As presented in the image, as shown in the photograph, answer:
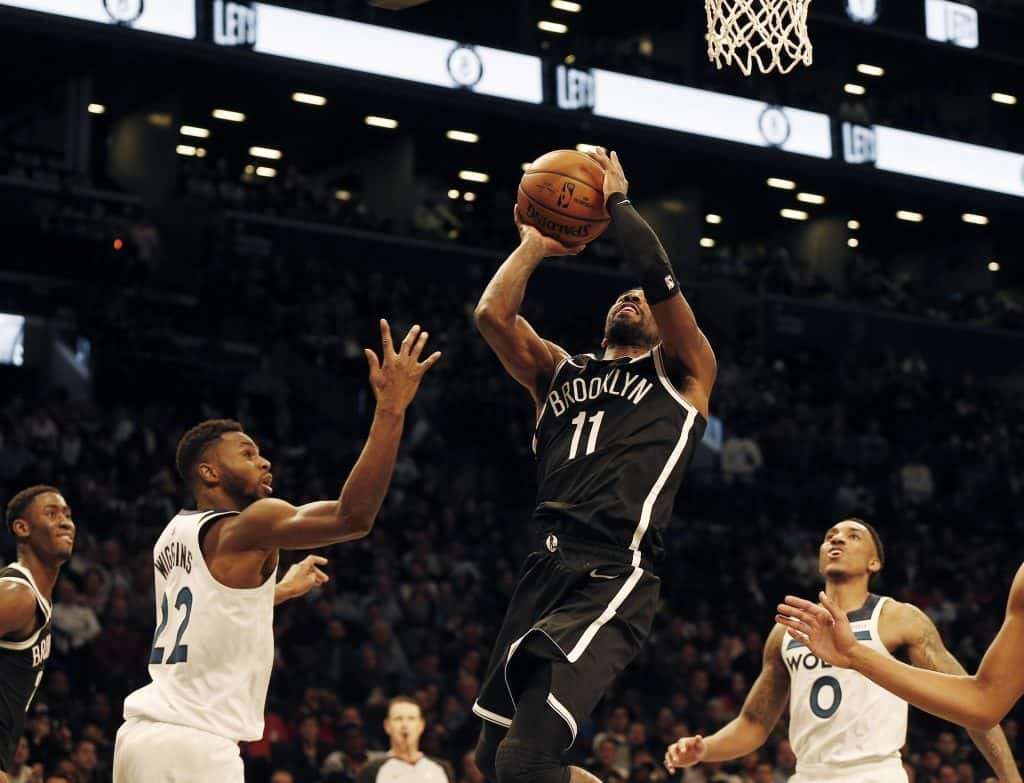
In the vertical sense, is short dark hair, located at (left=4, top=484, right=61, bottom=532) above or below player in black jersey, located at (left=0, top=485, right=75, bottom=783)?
above

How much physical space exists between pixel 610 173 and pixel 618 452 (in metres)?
1.11

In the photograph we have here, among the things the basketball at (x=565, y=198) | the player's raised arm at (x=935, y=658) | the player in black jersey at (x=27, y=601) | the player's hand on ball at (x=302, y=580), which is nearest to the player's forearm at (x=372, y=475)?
the player's hand on ball at (x=302, y=580)

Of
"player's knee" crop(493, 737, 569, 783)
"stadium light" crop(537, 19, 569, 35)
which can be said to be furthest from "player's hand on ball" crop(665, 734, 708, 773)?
"stadium light" crop(537, 19, 569, 35)

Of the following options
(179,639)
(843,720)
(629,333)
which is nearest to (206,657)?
(179,639)

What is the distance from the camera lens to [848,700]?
745cm

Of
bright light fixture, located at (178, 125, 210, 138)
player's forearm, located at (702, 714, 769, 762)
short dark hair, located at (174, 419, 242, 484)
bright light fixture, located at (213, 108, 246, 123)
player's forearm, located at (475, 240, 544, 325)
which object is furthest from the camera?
bright light fixture, located at (178, 125, 210, 138)

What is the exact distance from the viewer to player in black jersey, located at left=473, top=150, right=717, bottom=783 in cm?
561

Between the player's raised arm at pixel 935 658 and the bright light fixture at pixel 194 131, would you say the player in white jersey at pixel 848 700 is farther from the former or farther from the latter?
Result: the bright light fixture at pixel 194 131

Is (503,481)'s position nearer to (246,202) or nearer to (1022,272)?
(246,202)

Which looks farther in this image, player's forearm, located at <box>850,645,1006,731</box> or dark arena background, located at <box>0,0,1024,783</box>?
dark arena background, located at <box>0,0,1024,783</box>

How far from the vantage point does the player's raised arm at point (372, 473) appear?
532 cm

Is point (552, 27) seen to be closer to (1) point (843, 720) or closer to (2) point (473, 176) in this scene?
(2) point (473, 176)

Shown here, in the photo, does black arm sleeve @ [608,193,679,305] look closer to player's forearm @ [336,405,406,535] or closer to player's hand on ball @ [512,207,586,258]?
player's hand on ball @ [512,207,586,258]

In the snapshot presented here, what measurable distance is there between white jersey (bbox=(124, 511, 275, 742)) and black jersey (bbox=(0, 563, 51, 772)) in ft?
3.56
